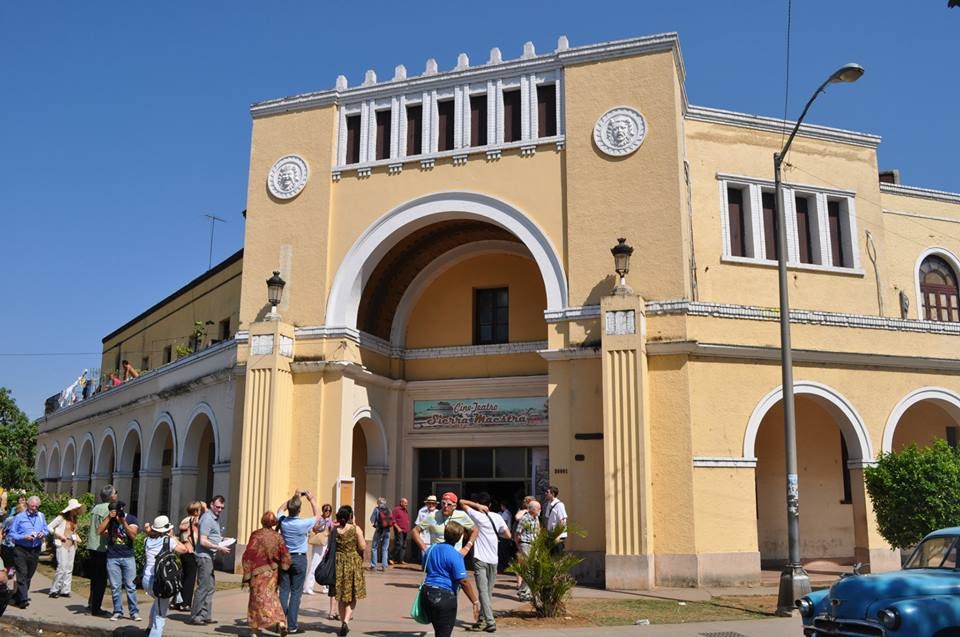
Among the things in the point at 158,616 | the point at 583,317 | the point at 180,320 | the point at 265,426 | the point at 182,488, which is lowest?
the point at 158,616

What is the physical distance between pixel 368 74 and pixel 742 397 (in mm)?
11640

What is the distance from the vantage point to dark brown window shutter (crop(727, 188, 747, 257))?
20.2m

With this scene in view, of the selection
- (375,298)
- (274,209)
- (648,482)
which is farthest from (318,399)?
(648,482)

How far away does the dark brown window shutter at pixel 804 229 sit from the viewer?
67.9 ft

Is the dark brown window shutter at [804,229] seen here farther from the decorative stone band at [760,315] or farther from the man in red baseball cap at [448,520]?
the man in red baseball cap at [448,520]

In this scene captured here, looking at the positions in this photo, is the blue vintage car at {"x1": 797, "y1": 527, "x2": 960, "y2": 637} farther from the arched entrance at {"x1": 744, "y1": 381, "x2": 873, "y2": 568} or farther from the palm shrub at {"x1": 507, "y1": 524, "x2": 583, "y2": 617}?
the arched entrance at {"x1": 744, "y1": 381, "x2": 873, "y2": 568}

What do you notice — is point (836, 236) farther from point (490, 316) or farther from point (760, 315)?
point (490, 316)

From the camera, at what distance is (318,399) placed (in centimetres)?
1947

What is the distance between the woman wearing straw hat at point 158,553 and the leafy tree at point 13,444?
31.9 m

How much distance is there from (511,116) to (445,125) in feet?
5.39

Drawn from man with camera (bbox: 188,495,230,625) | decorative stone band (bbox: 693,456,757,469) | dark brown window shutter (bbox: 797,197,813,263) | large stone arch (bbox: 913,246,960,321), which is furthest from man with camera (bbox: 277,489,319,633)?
large stone arch (bbox: 913,246,960,321)

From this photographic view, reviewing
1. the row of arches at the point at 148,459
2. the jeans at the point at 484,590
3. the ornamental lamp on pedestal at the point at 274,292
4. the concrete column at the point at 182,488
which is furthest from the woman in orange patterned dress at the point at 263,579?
Answer: the concrete column at the point at 182,488

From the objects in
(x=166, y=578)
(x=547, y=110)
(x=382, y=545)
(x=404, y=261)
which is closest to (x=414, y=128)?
(x=547, y=110)

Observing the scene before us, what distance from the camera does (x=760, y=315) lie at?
17531 millimetres
